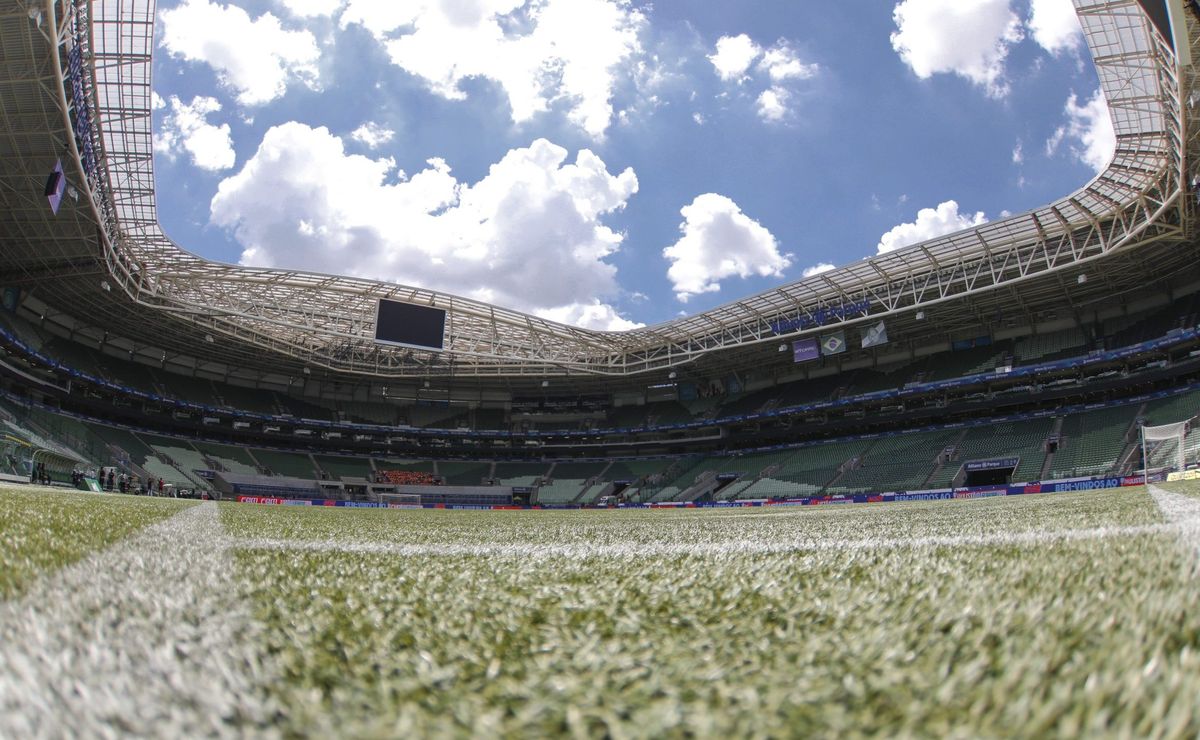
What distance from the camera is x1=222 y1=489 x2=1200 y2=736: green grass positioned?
909 mm

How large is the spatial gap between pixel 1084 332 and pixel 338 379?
59997 mm

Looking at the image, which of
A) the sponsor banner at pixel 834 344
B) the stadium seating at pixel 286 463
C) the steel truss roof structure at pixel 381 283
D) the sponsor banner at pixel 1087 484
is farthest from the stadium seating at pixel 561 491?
the sponsor banner at pixel 1087 484

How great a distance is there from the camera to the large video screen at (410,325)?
39469 millimetres

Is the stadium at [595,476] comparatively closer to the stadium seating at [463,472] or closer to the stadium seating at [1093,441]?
the stadium seating at [1093,441]

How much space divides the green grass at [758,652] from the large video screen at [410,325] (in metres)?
38.8

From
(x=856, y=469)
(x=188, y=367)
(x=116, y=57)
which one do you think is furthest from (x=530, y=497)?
(x=116, y=57)

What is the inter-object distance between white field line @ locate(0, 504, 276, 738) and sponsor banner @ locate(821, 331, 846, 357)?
4070cm

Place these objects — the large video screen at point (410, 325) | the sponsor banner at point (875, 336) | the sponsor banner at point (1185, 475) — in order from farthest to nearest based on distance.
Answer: the large video screen at point (410, 325) < the sponsor banner at point (875, 336) < the sponsor banner at point (1185, 475)

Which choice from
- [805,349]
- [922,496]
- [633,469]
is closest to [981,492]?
[922,496]

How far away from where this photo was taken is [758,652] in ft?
4.43

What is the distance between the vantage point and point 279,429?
5766cm

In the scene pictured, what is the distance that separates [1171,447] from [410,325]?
133 ft

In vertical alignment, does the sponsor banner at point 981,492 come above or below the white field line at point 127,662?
below

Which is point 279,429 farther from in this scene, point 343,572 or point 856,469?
point 343,572
